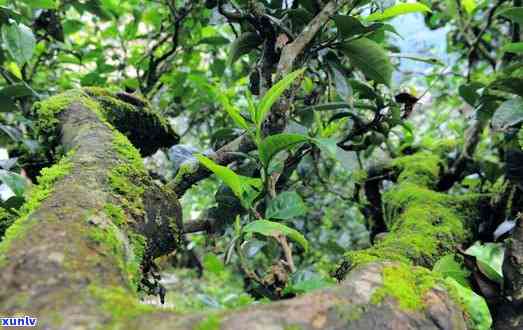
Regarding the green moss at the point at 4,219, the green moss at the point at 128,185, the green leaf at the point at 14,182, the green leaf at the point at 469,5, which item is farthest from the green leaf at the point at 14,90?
the green leaf at the point at 469,5

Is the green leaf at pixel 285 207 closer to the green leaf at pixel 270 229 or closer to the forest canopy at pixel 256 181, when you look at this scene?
the forest canopy at pixel 256 181

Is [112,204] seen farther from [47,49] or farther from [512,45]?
[47,49]

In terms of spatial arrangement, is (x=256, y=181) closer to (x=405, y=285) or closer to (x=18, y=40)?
(x=405, y=285)

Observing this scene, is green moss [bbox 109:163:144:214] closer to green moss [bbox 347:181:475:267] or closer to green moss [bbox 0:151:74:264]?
green moss [bbox 0:151:74:264]

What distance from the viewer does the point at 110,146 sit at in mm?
945

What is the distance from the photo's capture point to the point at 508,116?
47.6 inches

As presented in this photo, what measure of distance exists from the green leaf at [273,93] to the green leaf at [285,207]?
15 cm

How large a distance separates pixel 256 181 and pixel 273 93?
17 cm

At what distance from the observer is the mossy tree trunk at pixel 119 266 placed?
0.49 meters

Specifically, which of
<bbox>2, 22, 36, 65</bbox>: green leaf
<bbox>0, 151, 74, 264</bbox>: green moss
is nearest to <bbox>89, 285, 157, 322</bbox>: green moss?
<bbox>0, 151, 74, 264</bbox>: green moss

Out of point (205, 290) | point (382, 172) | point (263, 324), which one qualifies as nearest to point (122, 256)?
point (263, 324)

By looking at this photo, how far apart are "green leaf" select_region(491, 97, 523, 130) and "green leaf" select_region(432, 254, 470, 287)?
0.40 metres

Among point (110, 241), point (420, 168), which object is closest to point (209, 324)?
point (110, 241)

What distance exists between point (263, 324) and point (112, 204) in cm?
36
